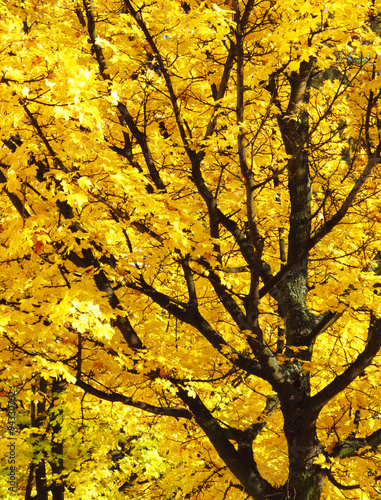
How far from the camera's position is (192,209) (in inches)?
201

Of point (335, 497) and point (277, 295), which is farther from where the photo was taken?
point (335, 497)

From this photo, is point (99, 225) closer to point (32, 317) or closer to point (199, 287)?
point (32, 317)

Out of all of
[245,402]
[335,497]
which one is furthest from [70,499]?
[335,497]

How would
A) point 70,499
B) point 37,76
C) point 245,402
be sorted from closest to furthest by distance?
point 37,76
point 245,402
point 70,499

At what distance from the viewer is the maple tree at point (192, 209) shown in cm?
421

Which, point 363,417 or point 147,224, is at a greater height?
point 147,224

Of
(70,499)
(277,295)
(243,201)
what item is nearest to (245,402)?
(277,295)

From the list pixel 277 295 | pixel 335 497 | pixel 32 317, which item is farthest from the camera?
pixel 335 497

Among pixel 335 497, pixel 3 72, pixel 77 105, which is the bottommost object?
pixel 335 497

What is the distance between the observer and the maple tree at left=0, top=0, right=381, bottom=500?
13.8 feet

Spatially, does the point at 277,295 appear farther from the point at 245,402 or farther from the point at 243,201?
the point at 245,402

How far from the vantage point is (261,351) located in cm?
530

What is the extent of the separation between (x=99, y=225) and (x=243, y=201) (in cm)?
184

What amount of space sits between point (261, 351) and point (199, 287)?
189 cm
